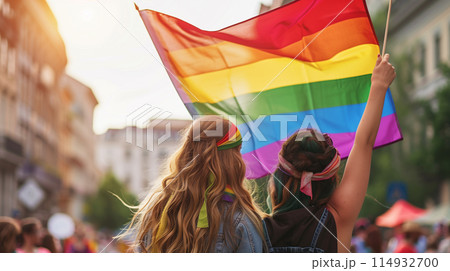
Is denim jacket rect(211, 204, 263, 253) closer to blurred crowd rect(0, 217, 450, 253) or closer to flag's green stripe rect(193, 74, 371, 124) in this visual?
blurred crowd rect(0, 217, 450, 253)

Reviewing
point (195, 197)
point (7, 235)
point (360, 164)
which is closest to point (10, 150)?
point (7, 235)

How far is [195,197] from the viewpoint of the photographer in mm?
2828

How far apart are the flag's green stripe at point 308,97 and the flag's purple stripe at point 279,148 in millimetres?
221

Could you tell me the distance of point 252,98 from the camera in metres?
3.98

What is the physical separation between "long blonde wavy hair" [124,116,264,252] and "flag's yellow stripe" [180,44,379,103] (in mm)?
1021

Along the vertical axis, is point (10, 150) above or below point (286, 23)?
below

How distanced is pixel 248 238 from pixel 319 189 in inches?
16.5

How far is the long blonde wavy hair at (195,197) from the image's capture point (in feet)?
9.05

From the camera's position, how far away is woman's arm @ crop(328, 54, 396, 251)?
2.88 m

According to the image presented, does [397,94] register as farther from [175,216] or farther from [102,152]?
[102,152]

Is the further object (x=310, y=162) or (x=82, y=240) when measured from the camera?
(x=82, y=240)

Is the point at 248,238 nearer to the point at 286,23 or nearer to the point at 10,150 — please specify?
the point at 286,23

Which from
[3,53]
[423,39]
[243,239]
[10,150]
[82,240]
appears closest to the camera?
[243,239]

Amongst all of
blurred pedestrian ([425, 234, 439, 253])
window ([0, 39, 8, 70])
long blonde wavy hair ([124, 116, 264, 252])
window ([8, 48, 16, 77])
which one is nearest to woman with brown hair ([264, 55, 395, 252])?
long blonde wavy hair ([124, 116, 264, 252])
